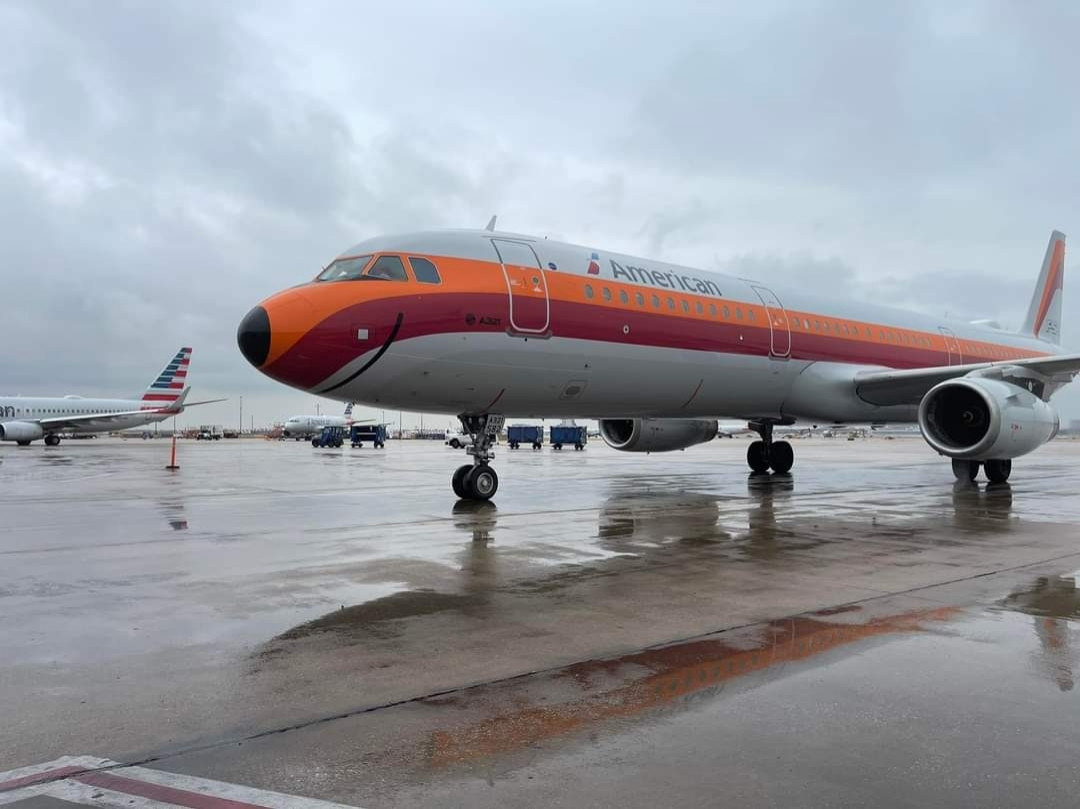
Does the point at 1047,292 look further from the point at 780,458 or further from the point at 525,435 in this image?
the point at 525,435

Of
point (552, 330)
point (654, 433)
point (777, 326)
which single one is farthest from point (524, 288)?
point (654, 433)

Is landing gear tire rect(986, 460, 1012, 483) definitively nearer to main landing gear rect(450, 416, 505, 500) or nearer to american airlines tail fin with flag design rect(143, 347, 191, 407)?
main landing gear rect(450, 416, 505, 500)

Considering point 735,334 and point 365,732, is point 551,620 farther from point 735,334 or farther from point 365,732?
point 735,334

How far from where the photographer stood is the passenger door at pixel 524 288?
11305mm

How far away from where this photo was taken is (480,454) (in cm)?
1241

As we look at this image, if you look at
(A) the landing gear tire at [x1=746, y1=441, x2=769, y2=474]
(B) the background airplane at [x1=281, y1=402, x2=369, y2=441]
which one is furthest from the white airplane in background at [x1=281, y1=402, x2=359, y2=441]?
(A) the landing gear tire at [x1=746, y1=441, x2=769, y2=474]

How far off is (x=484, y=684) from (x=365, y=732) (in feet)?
2.48

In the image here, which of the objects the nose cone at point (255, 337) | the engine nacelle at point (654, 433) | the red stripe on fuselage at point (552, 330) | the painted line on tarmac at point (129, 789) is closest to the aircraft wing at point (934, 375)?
the red stripe on fuselage at point (552, 330)

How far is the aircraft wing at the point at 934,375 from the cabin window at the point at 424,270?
964cm

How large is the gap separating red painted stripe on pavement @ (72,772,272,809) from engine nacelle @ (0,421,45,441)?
49.2 meters

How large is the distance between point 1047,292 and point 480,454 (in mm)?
20167

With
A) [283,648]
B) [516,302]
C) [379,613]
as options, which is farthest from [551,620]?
[516,302]

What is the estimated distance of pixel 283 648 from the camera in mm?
4473

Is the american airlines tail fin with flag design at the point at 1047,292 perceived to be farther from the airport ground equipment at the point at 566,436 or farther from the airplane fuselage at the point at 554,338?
the airport ground equipment at the point at 566,436
